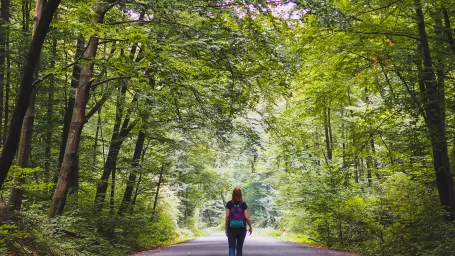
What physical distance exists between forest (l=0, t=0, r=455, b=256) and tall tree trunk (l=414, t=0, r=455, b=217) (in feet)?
0.15

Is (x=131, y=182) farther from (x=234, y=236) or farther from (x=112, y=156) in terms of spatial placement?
(x=234, y=236)

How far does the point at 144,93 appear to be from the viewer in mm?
10461

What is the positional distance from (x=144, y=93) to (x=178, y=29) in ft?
8.37

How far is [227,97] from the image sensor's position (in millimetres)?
11086

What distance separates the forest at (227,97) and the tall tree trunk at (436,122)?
0.15ft

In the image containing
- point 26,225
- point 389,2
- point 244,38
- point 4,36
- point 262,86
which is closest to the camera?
point 26,225

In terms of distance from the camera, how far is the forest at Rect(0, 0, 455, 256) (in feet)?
24.5

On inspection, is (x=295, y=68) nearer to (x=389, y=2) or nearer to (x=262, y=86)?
(x=262, y=86)

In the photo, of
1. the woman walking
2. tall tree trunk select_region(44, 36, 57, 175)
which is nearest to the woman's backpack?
the woman walking

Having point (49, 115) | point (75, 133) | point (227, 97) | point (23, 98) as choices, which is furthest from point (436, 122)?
point (49, 115)

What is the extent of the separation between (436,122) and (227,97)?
18.8 feet

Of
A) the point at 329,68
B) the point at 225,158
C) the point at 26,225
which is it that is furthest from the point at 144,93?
the point at 225,158

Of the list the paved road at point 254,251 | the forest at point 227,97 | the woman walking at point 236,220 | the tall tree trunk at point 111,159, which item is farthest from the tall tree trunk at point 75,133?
the woman walking at point 236,220

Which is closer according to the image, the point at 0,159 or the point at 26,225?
the point at 0,159
